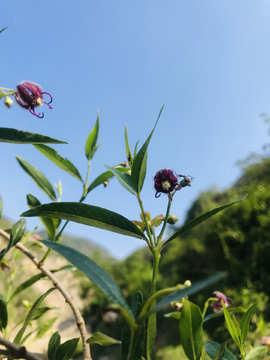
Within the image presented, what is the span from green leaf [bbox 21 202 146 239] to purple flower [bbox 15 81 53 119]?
21cm

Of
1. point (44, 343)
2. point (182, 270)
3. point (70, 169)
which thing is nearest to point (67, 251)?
point (70, 169)

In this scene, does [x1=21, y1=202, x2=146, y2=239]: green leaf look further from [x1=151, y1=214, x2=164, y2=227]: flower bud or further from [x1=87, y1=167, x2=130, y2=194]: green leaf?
[x1=87, y1=167, x2=130, y2=194]: green leaf

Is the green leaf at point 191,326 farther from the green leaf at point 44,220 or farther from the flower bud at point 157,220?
the green leaf at point 44,220

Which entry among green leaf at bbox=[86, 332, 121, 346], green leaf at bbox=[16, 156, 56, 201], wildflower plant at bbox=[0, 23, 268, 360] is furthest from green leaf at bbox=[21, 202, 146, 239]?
green leaf at bbox=[16, 156, 56, 201]

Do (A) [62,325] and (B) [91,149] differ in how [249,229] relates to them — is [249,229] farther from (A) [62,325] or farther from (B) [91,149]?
(A) [62,325]

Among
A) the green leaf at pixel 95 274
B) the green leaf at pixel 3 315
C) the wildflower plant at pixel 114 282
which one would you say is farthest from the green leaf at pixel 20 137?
the green leaf at pixel 3 315

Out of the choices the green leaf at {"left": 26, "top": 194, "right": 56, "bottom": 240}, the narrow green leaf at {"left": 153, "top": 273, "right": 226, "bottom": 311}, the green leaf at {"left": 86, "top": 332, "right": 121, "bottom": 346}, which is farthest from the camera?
the green leaf at {"left": 26, "top": 194, "right": 56, "bottom": 240}

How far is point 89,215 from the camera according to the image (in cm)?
22

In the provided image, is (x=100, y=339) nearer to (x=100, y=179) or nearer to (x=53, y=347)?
(x=53, y=347)

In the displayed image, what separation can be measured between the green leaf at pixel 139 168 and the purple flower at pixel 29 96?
210mm

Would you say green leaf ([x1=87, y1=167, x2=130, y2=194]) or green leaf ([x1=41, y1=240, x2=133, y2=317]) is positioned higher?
green leaf ([x1=87, y1=167, x2=130, y2=194])

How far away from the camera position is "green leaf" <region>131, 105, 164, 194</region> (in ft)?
0.76

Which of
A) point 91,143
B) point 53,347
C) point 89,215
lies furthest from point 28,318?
point 91,143

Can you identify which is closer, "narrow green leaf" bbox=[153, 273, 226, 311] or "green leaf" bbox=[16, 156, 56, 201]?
"narrow green leaf" bbox=[153, 273, 226, 311]
